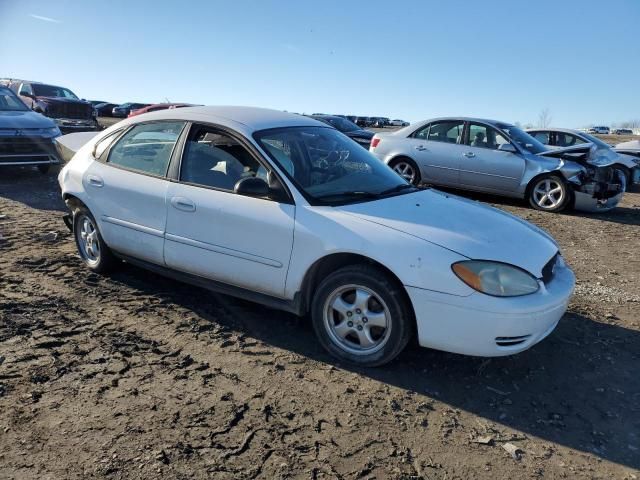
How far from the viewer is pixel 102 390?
3119mm

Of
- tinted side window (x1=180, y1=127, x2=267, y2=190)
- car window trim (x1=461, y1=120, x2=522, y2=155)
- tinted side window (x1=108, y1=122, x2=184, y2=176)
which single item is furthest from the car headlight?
car window trim (x1=461, y1=120, x2=522, y2=155)

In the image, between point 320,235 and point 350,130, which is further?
point 350,130

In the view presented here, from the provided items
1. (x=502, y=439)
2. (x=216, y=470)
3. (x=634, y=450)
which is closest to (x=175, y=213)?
(x=216, y=470)

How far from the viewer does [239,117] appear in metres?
4.17

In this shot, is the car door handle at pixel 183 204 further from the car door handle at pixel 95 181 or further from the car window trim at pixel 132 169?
the car door handle at pixel 95 181

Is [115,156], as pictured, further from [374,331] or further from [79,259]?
[374,331]

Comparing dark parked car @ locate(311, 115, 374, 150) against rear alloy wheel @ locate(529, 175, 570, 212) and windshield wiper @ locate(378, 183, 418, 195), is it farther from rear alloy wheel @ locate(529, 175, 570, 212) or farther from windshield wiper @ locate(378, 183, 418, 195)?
windshield wiper @ locate(378, 183, 418, 195)

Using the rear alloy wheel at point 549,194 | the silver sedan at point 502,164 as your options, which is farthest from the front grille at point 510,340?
the rear alloy wheel at point 549,194

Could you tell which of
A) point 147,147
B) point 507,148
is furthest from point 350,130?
point 147,147

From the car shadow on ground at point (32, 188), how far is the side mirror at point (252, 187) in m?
5.41

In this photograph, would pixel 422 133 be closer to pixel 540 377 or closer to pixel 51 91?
pixel 540 377

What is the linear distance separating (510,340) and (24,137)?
988 centimetres

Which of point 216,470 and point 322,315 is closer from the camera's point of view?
point 216,470

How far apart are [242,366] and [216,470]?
1.00 metres
